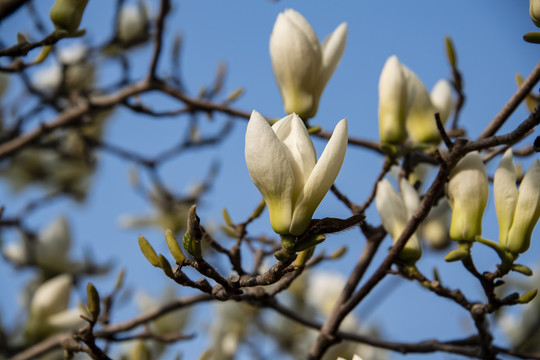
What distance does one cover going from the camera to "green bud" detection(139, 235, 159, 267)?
0.76 meters

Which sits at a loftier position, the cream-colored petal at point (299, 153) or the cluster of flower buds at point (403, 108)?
the cluster of flower buds at point (403, 108)

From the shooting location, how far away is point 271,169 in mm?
654

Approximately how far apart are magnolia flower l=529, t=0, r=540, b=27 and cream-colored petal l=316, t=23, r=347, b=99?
31 cm

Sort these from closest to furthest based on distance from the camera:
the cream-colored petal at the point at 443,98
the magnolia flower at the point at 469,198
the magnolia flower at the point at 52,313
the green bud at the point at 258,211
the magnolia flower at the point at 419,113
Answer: the magnolia flower at the point at 469,198 < the green bud at the point at 258,211 < the magnolia flower at the point at 419,113 < the cream-colored petal at the point at 443,98 < the magnolia flower at the point at 52,313

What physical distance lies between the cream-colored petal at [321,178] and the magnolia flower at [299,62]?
1.05 ft

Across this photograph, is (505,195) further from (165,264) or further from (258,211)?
(165,264)

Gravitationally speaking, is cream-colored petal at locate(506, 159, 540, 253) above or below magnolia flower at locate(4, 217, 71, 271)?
below

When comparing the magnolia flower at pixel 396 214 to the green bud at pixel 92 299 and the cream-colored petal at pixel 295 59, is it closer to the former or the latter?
the cream-colored petal at pixel 295 59

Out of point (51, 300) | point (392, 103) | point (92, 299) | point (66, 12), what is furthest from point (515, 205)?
point (51, 300)

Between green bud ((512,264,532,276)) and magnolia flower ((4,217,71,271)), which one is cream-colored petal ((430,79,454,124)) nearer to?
green bud ((512,264,532,276))

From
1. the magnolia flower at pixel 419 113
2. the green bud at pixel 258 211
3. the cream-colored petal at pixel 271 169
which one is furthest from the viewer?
the magnolia flower at pixel 419 113

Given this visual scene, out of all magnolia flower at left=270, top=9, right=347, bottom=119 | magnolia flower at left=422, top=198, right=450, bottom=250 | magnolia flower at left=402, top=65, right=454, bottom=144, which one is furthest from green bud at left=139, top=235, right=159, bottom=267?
magnolia flower at left=422, top=198, right=450, bottom=250

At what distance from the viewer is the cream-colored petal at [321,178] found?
25.7 inches

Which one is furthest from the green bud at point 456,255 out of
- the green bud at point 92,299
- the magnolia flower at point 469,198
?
the green bud at point 92,299
